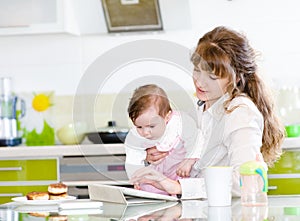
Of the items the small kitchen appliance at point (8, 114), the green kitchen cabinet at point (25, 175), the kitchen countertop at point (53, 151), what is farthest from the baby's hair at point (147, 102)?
the small kitchen appliance at point (8, 114)

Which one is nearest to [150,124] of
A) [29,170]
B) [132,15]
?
[29,170]

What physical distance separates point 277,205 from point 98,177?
218 centimetres

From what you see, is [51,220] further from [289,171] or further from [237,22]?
[237,22]

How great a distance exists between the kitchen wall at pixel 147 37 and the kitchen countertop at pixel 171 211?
239 cm

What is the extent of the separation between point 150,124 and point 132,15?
210cm

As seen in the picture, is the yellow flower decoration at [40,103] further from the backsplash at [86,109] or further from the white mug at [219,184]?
the white mug at [219,184]

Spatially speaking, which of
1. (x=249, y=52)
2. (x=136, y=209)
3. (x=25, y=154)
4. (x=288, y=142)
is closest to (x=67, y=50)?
(x=25, y=154)

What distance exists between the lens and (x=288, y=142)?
3.75 metres

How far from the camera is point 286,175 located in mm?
3783

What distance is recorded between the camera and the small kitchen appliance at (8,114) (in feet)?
14.1

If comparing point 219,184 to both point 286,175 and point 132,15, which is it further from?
point 132,15

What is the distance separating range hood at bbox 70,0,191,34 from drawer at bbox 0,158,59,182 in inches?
38.7

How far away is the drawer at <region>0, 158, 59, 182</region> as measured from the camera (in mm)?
4000

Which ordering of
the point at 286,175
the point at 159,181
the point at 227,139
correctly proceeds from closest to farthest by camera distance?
1. the point at 159,181
2. the point at 227,139
3. the point at 286,175
